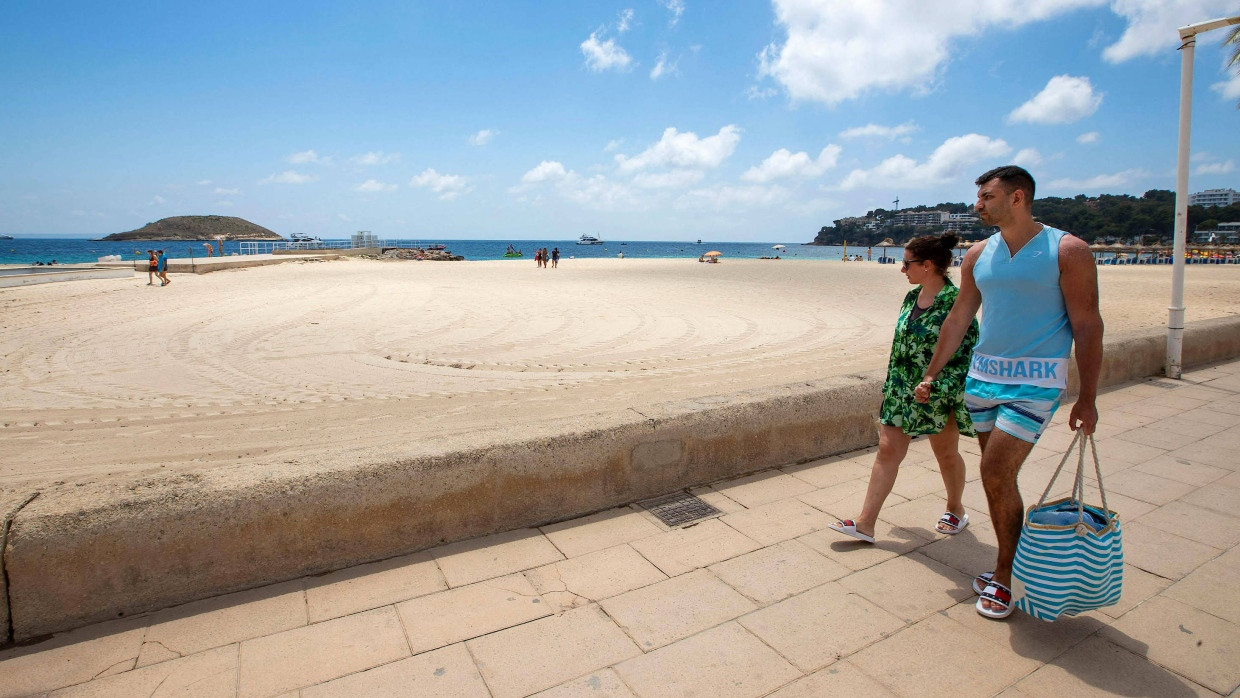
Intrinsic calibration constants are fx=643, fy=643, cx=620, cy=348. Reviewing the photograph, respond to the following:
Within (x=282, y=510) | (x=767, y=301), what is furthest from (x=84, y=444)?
(x=767, y=301)

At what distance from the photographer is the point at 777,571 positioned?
295 centimetres

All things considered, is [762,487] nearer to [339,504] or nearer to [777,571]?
[777,571]

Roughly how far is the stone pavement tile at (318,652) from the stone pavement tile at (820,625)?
1.38 metres

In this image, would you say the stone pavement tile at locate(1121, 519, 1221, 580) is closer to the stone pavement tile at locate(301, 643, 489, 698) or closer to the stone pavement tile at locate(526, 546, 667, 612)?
the stone pavement tile at locate(526, 546, 667, 612)

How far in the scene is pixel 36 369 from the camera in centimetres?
847

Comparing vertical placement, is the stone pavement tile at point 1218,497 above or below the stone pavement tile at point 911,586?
above

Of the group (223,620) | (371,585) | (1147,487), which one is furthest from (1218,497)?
(223,620)

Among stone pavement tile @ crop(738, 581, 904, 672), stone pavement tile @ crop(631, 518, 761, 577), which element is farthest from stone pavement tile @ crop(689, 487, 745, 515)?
stone pavement tile @ crop(738, 581, 904, 672)

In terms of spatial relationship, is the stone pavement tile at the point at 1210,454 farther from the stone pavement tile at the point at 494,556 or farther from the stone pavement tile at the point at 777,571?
the stone pavement tile at the point at 494,556

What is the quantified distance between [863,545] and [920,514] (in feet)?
2.02

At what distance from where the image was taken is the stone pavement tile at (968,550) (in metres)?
3.03

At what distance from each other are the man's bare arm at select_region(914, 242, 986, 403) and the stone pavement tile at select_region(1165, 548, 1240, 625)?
1.21m

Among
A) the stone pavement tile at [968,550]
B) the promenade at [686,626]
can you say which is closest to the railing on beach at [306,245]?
the promenade at [686,626]

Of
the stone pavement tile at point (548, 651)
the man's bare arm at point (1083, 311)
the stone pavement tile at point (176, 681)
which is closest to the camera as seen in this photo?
the stone pavement tile at point (176, 681)
